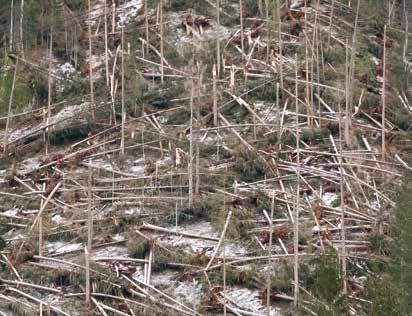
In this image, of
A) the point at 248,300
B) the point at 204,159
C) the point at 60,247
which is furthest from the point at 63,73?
the point at 248,300

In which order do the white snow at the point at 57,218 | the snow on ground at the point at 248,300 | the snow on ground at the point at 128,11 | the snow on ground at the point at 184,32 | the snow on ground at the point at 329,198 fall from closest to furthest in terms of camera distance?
1. the snow on ground at the point at 248,300
2. the snow on ground at the point at 329,198
3. the white snow at the point at 57,218
4. the snow on ground at the point at 184,32
5. the snow on ground at the point at 128,11

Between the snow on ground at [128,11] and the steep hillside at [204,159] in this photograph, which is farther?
the snow on ground at [128,11]

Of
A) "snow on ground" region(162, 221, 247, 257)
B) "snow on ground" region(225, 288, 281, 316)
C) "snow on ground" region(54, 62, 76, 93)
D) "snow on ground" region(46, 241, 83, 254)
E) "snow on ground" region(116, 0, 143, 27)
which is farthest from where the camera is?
"snow on ground" region(116, 0, 143, 27)

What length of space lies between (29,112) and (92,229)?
495cm

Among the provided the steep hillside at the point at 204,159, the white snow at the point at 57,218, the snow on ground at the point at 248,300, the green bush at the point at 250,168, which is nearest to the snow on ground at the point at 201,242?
the steep hillside at the point at 204,159

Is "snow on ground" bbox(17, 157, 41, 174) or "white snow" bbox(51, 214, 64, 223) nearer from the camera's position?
"white snow" bbox(51, 214, 64, 223)

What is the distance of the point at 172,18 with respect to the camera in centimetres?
2128

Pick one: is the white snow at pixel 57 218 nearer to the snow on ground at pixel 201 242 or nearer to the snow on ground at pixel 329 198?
the snow on ground at pixel 201 242

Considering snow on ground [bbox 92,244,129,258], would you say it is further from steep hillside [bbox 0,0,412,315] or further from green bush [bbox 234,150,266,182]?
green bush [bbox 234,150,266,182]

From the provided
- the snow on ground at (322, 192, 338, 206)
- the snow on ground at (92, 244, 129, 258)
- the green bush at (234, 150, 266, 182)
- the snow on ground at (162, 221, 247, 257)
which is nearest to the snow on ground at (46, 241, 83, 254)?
the snow on ground at (92, 244, 129, 258)

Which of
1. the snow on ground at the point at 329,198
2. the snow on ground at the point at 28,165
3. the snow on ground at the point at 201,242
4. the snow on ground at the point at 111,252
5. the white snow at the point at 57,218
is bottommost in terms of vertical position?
the snow on ground at the point at 111,252

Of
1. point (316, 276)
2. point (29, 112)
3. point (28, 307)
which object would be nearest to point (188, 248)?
point (28, 307)

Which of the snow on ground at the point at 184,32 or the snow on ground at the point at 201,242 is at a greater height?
the snow on ground at the point at 184,32

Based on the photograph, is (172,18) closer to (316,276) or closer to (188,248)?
(188,248)
